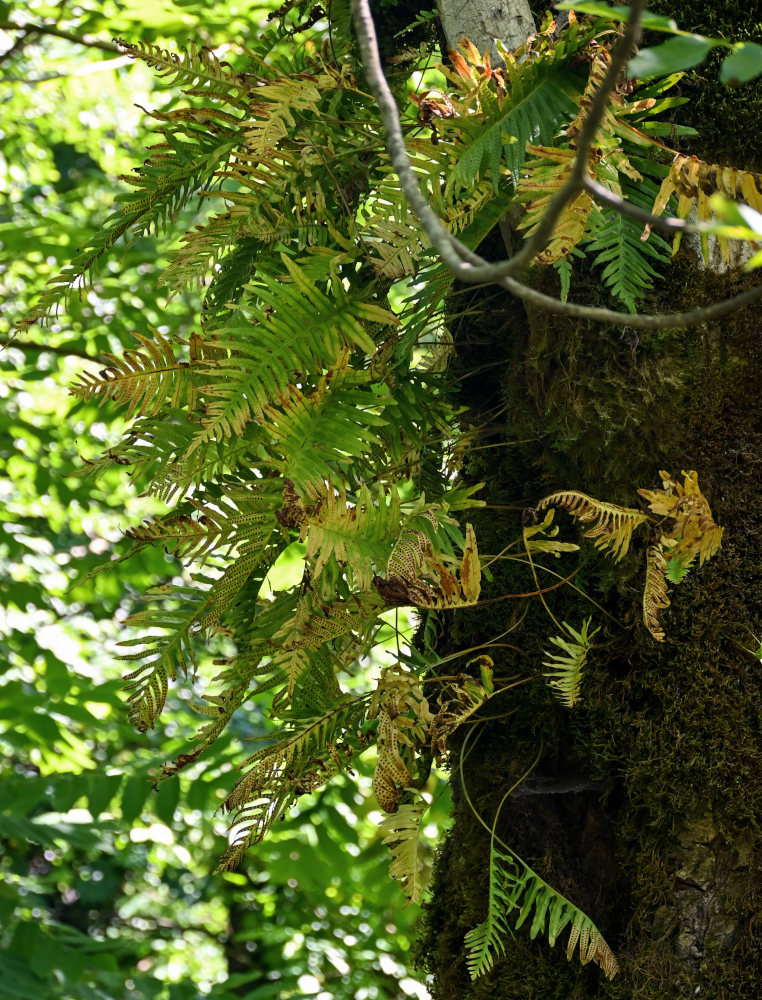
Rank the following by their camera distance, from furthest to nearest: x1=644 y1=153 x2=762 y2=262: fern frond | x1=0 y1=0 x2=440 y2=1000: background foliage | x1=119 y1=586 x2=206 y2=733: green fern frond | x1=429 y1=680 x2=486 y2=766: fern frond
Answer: x1=0 y1=0 x2=440 y2=1000: background foliage → x1=119 y1=586 x2=206 y2=733: green fern frond → x1=429 y1=680 x2=486 y2=766: fern frond → x1=644 y1=153 x2=762 y2=262: fern frond

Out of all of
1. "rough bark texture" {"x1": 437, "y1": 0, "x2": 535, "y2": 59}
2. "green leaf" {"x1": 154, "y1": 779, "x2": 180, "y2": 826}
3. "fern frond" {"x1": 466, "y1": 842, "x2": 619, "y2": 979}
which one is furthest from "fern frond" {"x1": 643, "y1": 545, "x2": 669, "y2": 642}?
"green leaf" {"x1": 154, "y1": 779, "x2": 180, "y2": 826}

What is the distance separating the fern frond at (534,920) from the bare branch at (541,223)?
0.70 metres

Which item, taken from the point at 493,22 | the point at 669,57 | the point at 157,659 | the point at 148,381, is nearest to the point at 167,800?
the point at 157,659

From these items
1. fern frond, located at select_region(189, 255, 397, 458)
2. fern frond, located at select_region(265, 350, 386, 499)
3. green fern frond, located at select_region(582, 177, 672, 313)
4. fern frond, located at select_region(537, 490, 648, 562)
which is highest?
green fern frond, located at select_region(582, 177, 672, 313)

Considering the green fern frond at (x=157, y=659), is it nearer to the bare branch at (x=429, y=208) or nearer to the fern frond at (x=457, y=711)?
the fern frond at (x=457, y=711)

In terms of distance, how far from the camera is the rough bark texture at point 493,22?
112cm

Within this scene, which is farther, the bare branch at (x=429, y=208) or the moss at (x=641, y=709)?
the moss at (x=641, y=709)

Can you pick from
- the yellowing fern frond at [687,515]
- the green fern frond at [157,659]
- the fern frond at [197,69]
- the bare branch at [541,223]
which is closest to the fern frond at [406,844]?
the green fern frond at [157,659]

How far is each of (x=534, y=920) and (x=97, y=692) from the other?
1.27 meters

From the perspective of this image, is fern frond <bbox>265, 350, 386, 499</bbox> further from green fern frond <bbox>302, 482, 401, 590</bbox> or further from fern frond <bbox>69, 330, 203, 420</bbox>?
fern frond <bbox>69, 330, 203, 420</bbox>

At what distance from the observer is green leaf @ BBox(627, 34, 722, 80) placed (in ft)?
1.48

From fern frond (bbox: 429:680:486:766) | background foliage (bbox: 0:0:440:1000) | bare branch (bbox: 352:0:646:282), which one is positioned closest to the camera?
bare branch (bbox: 352:0:646:282)

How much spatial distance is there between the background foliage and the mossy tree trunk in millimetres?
616

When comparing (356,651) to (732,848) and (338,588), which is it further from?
(732,848)
